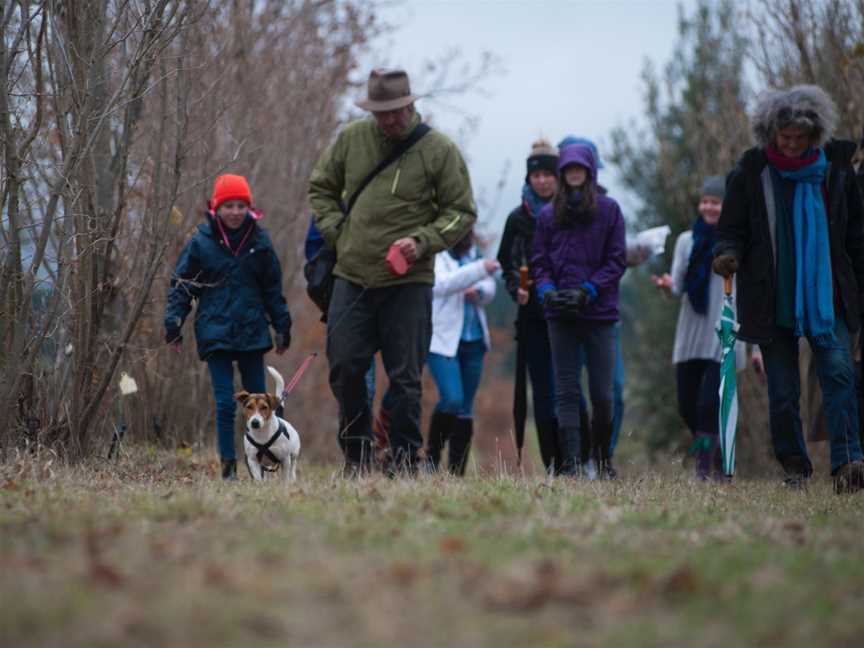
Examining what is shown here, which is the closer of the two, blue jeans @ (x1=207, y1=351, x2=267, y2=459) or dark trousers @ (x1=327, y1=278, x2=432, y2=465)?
dark trousers @ (x1=327, y1=278, x2=432, y2=465)

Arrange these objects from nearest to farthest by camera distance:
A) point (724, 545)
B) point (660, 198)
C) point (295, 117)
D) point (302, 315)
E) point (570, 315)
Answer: point (724, 545)
point (570, 315)
point (295, 117)
point (302, 315)
point (660, 198)

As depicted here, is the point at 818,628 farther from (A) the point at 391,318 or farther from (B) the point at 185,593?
(A) the point at 391,318

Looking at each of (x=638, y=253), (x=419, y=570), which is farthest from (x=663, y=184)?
(x=419, y=570)

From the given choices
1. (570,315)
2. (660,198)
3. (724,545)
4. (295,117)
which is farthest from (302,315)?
(724,545)

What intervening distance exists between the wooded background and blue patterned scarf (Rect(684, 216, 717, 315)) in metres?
1.70

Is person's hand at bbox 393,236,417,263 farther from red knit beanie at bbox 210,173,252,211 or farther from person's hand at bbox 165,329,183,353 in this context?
person's hand at bbox 165,329,183,353

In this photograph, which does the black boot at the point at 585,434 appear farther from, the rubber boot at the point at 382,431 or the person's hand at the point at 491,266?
the rubber boot at the point at 382,431

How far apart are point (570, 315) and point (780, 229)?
160 centimetres

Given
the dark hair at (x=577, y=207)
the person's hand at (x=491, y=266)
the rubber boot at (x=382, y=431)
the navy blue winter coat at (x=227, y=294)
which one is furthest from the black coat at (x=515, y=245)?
the navy blue winter coat at (x=227, y=294)

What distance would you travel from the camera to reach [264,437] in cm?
845

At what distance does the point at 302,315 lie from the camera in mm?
20656

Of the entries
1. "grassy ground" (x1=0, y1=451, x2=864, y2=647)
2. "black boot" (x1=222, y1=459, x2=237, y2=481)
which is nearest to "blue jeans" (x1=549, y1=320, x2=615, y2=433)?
"black boot" (x1=222, y1=459, x2=237, y2=481)

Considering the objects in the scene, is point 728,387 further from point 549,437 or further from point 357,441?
point 357,441

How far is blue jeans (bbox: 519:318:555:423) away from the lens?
10164mm
